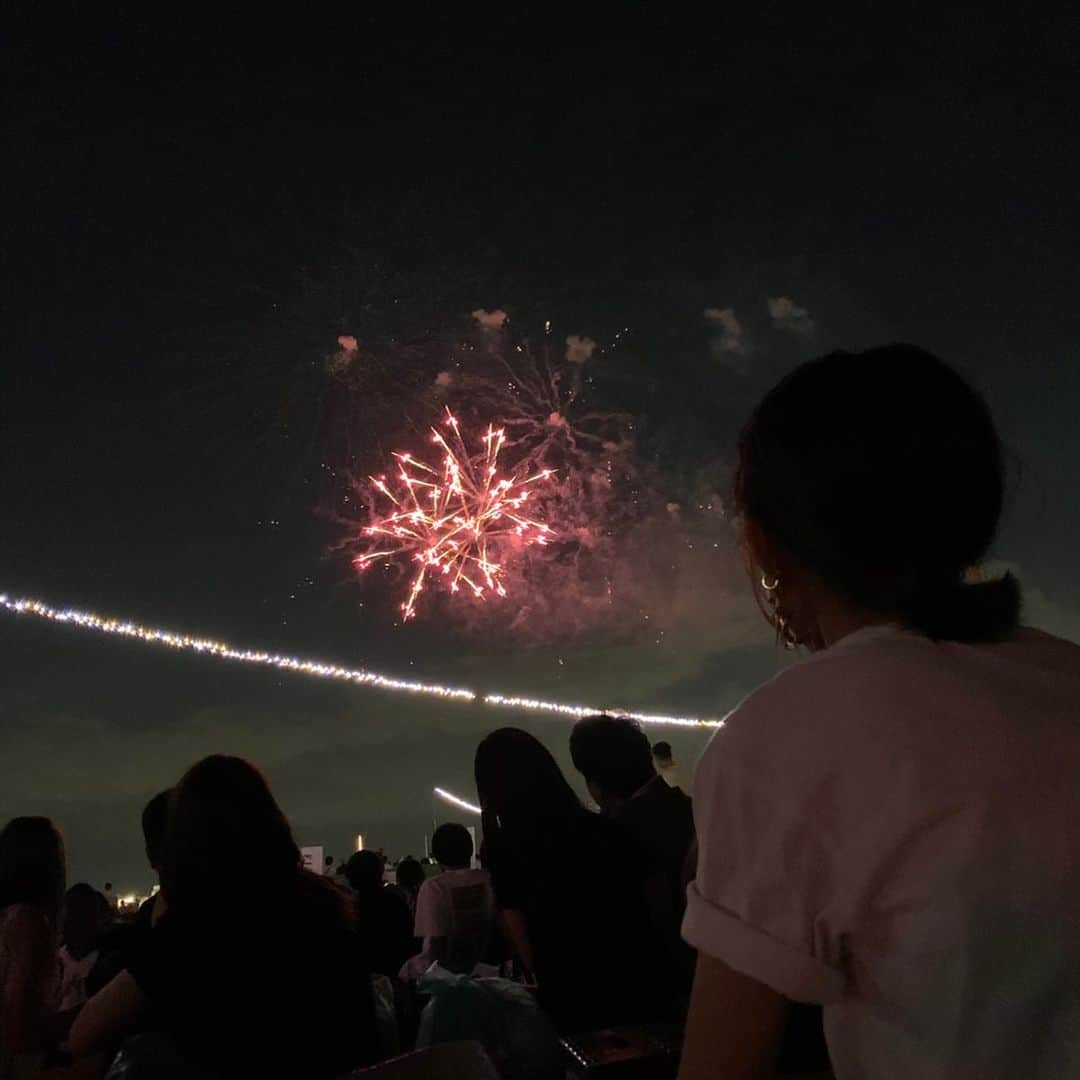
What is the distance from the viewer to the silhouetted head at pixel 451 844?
252 inches

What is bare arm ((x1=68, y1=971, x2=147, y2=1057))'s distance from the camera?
9.29 feet

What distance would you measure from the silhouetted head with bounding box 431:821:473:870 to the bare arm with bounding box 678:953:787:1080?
556 centimetres

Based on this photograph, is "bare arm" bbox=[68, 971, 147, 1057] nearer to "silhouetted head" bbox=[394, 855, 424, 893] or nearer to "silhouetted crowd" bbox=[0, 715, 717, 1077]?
"silhouetted crowd" bbox=[0, 715, 717, 1077]

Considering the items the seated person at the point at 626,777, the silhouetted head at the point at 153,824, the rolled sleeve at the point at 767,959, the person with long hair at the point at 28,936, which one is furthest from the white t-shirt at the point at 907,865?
the silhouetted head at the point at 153,824

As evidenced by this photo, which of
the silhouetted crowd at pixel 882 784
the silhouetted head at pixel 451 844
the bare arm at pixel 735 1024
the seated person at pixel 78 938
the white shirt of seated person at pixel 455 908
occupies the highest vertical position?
the silhouetted crowd at pixel 882 784

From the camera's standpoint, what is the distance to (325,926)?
3.10 meters

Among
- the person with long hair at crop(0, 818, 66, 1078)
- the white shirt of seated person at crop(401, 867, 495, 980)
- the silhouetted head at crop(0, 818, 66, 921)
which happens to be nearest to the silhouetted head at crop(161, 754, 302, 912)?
the person with long hair at crop(0, 818, 66, 1078)

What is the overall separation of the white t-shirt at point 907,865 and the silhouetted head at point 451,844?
18.4ft

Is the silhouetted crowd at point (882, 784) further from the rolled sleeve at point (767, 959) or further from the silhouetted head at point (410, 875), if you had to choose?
the silhouetted head at point (410, 875)

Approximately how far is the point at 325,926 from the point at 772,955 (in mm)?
2482

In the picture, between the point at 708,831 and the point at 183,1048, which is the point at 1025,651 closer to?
the point at 708,831

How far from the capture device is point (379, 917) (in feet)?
22.0

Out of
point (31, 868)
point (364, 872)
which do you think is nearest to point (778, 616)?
point (31, 868)

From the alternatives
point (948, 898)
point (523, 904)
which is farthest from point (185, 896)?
point (948, 898)
